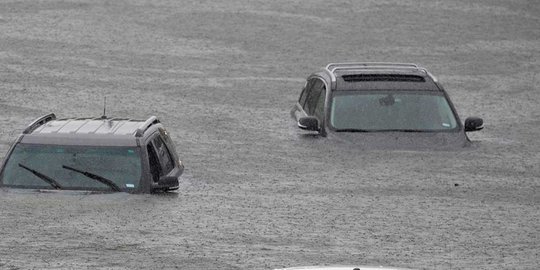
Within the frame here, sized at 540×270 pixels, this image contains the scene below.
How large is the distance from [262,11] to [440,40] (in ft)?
18.7

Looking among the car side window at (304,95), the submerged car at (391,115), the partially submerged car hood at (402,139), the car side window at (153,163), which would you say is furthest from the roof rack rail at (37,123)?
the car side window at (304,95)

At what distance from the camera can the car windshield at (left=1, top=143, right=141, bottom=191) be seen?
17312mm

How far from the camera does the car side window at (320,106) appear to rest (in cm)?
2393

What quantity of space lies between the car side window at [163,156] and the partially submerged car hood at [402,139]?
14.9 ft

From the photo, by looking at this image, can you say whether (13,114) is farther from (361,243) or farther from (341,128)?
(361,243)

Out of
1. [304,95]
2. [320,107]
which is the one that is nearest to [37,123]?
[320,107]

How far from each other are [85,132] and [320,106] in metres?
6.98

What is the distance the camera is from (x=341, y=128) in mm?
23438

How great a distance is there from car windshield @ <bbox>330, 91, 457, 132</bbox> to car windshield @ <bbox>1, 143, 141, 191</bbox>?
6445mm

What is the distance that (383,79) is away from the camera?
23891 mm

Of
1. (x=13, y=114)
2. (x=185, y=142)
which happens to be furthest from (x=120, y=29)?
(x=185, y=142)

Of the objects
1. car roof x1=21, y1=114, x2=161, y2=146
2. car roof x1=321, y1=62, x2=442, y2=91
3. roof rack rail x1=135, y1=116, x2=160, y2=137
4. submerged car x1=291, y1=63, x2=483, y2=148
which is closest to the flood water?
submerged car x1=291, y1=63, x2=483, y2=148

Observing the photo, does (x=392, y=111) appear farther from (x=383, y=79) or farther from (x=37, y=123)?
(x=37, y=123)

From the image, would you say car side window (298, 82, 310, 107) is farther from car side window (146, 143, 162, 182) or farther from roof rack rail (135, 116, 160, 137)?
car side window (146, 143, 162, 182)
